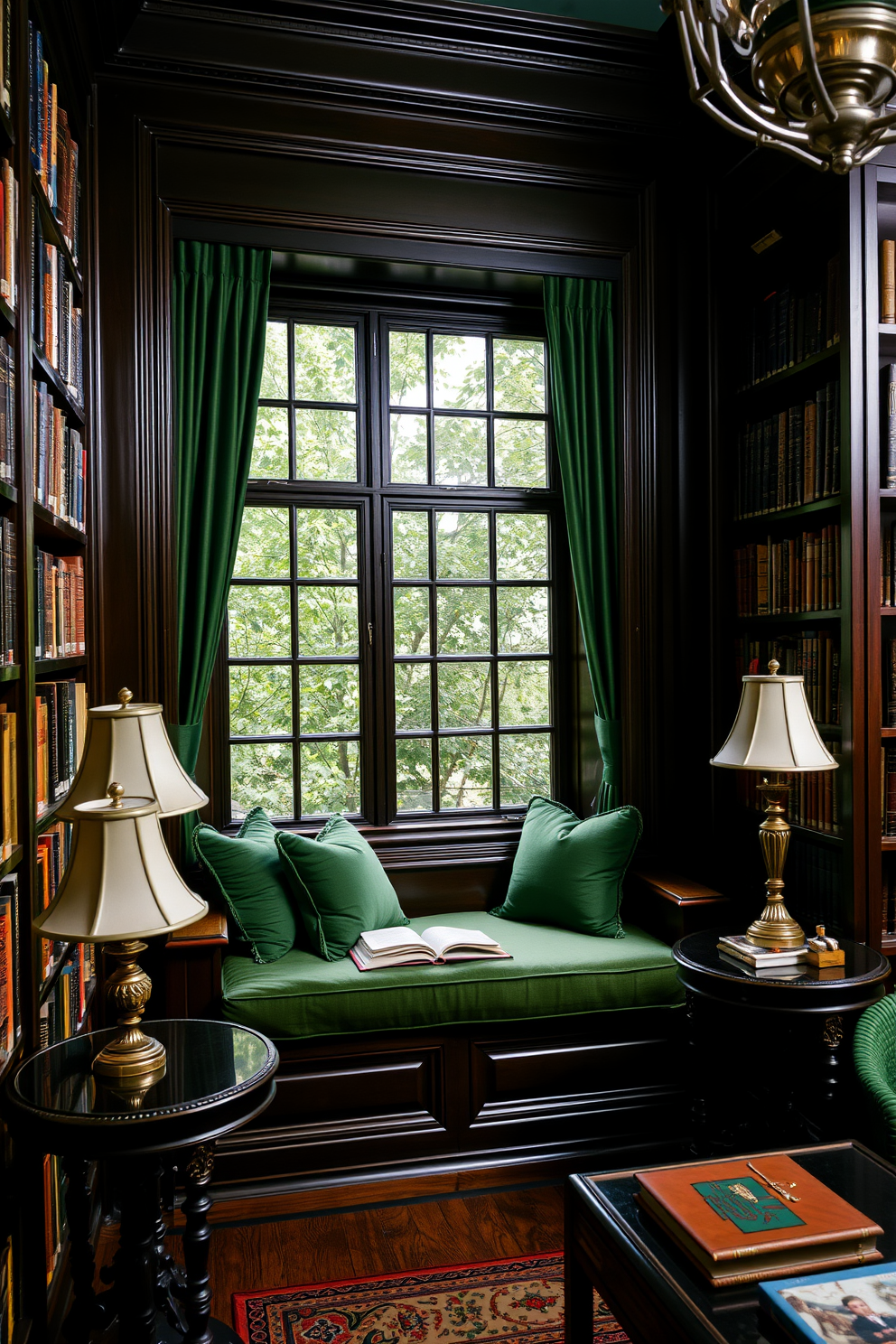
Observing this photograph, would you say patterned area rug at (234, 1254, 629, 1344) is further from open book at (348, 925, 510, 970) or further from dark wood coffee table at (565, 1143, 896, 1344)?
open book at (348, 925, 510, 970)

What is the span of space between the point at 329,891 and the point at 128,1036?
3.74 ft

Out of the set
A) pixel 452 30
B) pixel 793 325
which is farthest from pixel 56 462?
pixel 793 325

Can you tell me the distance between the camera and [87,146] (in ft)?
10.3

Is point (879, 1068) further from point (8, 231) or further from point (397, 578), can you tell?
point (8, 231)

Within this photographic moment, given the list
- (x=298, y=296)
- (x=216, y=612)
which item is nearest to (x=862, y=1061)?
(x=216, y=612)

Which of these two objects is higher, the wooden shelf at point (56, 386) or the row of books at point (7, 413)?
the wooden shelf at point (56, 386)

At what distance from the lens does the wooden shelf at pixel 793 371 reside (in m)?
3.05

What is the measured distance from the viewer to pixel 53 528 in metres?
2.52

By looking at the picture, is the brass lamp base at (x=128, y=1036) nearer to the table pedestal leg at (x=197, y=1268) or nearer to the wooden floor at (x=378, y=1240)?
the table pedestal leg at (x=197, y=1268)

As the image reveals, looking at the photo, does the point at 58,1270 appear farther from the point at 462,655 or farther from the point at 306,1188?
the point at 462,655

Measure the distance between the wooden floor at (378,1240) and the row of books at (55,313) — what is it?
7.68 ft

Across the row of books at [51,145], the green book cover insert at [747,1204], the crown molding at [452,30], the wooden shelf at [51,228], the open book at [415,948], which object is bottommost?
the green book cover insert at [747,1204]

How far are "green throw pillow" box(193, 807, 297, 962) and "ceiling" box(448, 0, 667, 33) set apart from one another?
2984 millimetres

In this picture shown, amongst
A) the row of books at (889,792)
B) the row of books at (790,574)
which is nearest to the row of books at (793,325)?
the row of books at (790,574)
